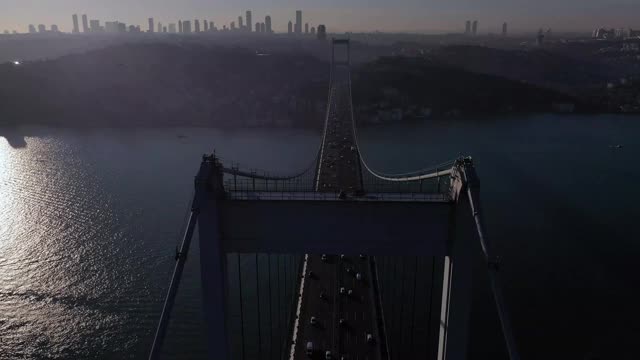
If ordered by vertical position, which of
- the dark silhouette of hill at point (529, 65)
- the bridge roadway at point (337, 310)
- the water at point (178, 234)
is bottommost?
Answer: the water at point (178, 234)

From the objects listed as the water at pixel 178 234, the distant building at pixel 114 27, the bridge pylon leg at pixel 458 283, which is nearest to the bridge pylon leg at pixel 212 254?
the bridge pylon leg at pixel 458 283

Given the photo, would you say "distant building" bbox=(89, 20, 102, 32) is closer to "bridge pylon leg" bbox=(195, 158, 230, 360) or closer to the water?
the water

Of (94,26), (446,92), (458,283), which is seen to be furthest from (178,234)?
(94,26)

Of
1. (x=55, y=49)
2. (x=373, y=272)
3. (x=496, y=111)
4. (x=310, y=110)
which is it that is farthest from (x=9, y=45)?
(x=373, y=272)

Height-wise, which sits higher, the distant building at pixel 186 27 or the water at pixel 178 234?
the distant building at pixel 186 27

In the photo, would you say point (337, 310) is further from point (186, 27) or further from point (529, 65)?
point (186, 27)

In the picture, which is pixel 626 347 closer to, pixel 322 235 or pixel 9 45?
pixel 322 235

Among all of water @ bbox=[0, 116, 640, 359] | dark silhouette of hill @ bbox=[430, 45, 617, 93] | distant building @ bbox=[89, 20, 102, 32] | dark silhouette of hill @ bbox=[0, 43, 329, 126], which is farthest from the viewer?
distant building @ bbox=[89, 20, 102, 32]

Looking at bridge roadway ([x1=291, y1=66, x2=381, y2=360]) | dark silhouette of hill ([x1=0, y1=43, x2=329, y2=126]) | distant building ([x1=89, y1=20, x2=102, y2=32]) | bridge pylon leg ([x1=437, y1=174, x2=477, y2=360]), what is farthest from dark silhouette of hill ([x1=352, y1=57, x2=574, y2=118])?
distant building ([x1=89, y1=20, x2=102, y2=32])

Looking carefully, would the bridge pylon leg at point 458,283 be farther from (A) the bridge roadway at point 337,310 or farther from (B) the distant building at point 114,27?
(B) the distant building at point 114,27

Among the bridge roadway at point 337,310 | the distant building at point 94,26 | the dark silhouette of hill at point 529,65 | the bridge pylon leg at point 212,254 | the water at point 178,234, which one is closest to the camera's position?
the bridge pylon leg at point 212,254
